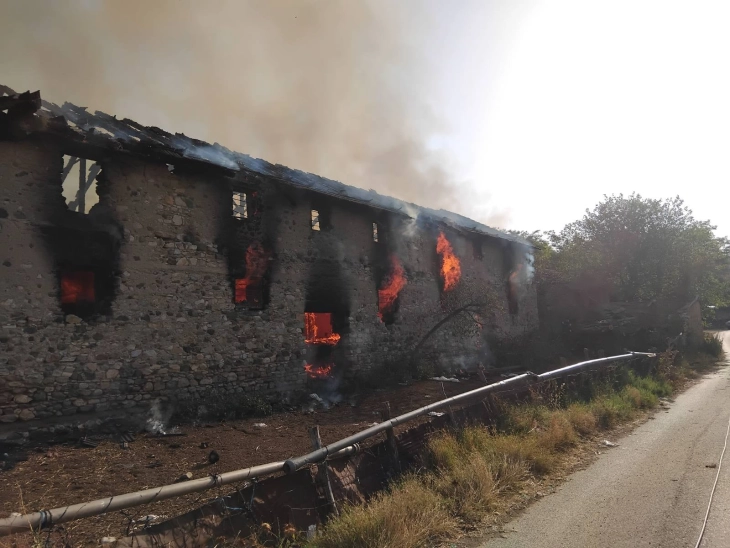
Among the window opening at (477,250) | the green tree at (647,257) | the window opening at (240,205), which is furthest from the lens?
the green tree at (647,257)

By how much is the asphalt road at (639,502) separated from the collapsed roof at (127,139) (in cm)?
973

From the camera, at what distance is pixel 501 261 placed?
2169 centimetres

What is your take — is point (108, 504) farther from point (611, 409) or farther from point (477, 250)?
point (477, 250)

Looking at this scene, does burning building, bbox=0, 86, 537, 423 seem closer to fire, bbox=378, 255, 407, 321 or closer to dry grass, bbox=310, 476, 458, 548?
fire, bbox=378, 255, 407, 321

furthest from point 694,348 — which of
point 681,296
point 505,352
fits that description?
point 505,352

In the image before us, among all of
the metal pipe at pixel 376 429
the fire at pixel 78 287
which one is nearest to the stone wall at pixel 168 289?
the fire at pixel 78 287

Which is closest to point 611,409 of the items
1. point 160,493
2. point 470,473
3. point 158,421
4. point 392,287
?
point 470,473

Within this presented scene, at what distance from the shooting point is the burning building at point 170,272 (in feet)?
26.6

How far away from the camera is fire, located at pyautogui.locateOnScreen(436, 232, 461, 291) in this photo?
1775 cm

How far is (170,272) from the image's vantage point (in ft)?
32.3

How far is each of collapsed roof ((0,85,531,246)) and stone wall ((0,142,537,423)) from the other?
401 mm

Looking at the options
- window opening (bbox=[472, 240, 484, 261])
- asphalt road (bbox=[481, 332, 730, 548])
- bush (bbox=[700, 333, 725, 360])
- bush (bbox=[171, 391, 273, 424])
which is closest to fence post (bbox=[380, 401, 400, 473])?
asphalt road (bbox=[481, 332, 730, 548])

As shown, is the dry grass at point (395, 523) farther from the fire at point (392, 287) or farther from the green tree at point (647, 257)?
the green tree at point (647, 257)

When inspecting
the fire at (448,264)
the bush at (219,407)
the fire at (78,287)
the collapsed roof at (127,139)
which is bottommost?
the bush at (219,407)
